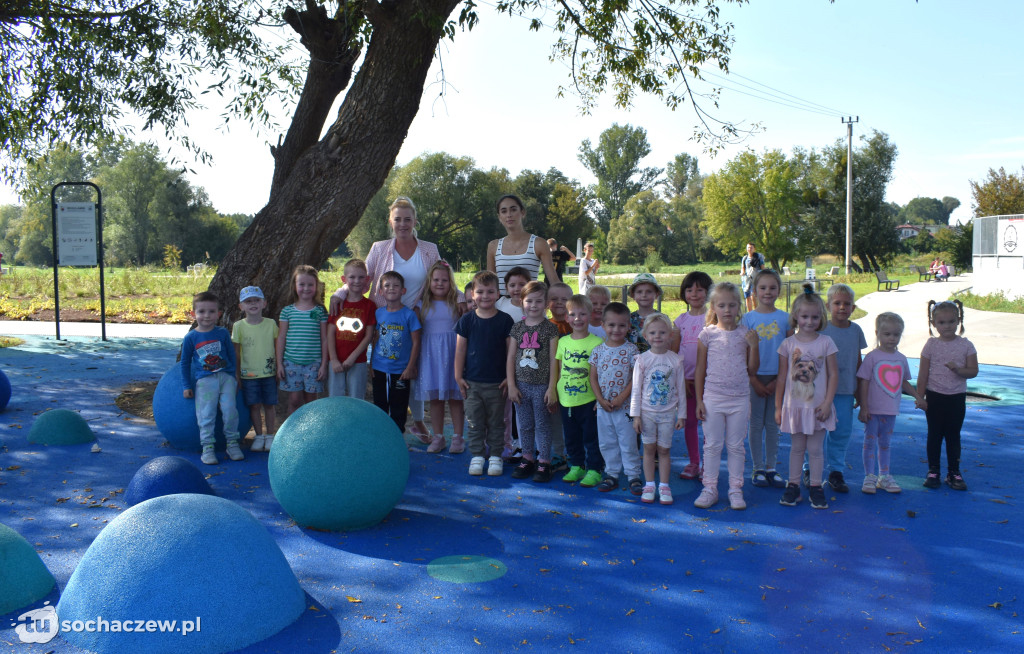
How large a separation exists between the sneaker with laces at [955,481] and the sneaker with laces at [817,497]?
1197 millimetres

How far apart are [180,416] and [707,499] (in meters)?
4.69

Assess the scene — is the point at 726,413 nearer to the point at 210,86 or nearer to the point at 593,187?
the point at 210,86

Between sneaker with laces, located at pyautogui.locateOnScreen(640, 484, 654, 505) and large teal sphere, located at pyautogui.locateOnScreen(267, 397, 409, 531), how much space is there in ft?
5.95

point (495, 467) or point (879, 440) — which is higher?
point (879, 440)

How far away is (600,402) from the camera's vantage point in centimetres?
571

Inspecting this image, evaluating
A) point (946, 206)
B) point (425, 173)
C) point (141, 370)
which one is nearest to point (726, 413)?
point (141, 370)

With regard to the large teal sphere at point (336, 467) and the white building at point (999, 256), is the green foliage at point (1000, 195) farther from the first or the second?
the large teal sphere at point (336, 467)

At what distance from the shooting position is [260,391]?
22.6 feet

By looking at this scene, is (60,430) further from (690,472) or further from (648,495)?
(690,472)

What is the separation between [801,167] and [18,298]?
54.0m

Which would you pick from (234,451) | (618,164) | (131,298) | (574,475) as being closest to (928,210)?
(618,164)

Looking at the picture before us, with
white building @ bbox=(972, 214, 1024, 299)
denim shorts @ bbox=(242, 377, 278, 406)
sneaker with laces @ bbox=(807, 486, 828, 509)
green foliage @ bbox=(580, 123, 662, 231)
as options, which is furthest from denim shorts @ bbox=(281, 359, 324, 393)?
green foliage @ bbox=(580, 123, 662, 231)

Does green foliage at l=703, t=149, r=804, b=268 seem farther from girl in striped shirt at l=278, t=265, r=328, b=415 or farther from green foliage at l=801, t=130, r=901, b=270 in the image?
girl in striped shirt at l=278, t=265, r=328, b=415

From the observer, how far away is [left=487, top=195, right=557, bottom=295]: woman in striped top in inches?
259
